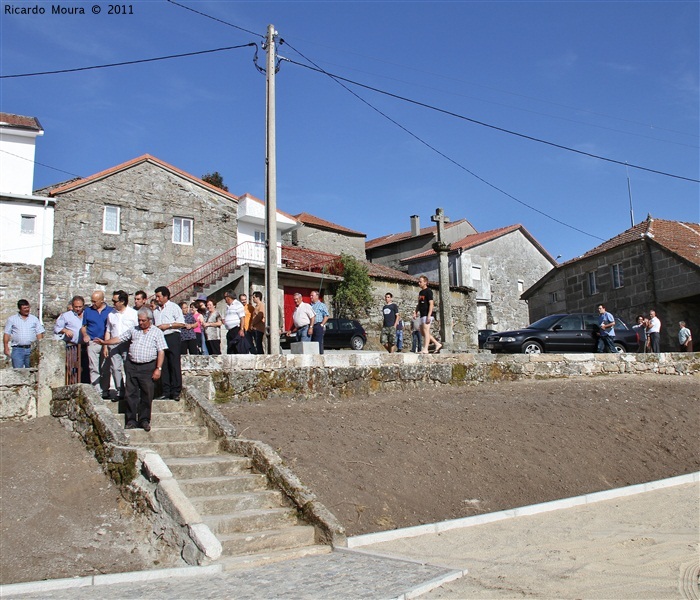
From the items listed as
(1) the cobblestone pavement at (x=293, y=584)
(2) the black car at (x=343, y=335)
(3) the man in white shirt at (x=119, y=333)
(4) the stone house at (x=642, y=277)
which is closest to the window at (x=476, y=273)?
(4) the stone house at (x=642, y=277)

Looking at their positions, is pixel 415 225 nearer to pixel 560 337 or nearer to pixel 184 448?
pixel 560 337

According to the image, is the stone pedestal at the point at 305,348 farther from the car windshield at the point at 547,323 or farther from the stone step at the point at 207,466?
the car windshield at the point at 547,323

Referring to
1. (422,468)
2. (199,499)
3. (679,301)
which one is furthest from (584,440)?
(679,301)

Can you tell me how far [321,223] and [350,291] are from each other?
27.7 ft

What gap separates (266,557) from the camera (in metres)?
5.80

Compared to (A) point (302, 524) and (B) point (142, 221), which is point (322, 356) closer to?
(A) point (302, 524)

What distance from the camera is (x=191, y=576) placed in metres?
5.34

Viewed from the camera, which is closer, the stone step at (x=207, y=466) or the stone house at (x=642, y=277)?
the stone step at (x=207, y=466)

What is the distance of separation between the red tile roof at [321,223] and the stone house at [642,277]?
11315 millimetres

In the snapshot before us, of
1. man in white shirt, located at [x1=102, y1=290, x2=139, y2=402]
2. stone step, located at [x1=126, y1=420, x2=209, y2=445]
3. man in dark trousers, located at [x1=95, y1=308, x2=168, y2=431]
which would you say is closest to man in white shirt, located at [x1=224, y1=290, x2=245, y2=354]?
man in white shirt, located at [x1=102, y1=290, x2=139, y2=402]

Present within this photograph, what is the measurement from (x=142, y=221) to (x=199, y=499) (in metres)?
21.5

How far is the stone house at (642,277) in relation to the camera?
25.0 meters

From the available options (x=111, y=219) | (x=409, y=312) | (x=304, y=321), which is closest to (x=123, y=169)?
(x=111, y=219)

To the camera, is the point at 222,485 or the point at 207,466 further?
the point at 207,466
